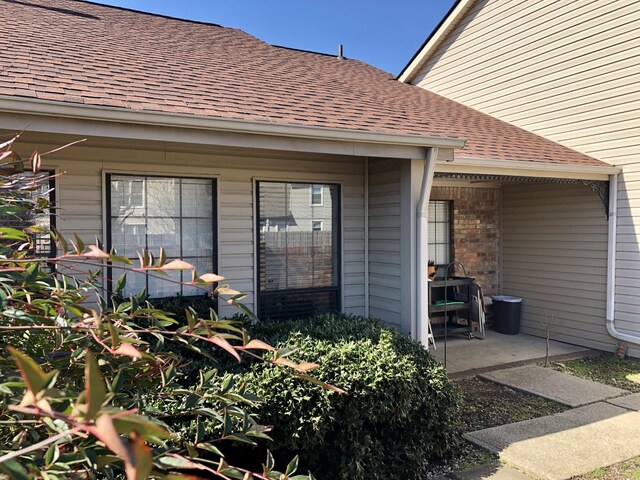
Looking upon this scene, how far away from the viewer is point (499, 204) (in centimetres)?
949

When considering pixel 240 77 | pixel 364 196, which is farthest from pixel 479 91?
pixel 240 77

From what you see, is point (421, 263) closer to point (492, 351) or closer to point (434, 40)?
point (492, 351)

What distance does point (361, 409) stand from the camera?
→ 3795 millimetres

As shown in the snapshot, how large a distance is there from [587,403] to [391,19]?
18.3 m

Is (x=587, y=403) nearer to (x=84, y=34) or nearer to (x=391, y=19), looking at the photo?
(x=84, y=34)

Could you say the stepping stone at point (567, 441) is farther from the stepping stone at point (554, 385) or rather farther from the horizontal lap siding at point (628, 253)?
the horizontal lap siding at point (628, 253)

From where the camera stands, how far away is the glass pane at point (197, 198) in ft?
18.4

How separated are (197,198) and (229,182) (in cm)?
40

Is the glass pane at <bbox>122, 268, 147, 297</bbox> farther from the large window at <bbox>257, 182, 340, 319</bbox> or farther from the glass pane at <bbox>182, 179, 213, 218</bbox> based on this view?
the large window at <bbox>257, 182, 340, 319</bbox>

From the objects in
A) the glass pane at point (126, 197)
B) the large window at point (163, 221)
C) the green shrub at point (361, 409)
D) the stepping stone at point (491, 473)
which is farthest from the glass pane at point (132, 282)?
the stepping stone at point (491, 473)

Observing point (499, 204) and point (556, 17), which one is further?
point (499, 204)

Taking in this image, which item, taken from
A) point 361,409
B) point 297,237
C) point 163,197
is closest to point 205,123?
point 163,197

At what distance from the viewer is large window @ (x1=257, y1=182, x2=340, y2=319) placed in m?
6.03

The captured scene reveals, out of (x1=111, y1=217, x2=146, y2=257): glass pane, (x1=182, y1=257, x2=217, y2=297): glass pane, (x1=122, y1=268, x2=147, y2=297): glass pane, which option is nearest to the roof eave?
(x1=182, y1=257, x2=217, y2=297): glass pane
